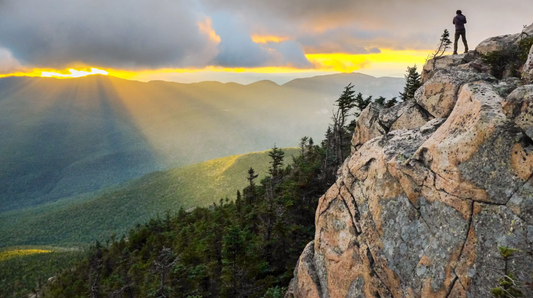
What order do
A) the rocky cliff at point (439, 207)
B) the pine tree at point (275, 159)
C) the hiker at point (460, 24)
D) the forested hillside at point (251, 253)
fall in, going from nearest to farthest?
the rocky cliff at point (439, 207) → the hiker at point (460, 24) → the forested hillside at point (251, 253) → the pine tree at point (275, 159)

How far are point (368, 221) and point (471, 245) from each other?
424cm

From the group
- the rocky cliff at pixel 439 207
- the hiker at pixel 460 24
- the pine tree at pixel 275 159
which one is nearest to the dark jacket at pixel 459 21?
the hiker at pixel 460 24

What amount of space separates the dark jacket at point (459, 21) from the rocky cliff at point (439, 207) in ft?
45.1

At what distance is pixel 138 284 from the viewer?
48.1 m

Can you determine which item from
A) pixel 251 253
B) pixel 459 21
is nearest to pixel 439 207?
pixel 459 21

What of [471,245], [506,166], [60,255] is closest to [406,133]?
[506,166]

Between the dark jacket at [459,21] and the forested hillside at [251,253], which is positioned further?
the forested hillside at [251,253]

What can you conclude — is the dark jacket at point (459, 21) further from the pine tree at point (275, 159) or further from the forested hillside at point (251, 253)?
the pine tree at point (275, 159)

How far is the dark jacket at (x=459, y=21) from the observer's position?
2589 centimetres

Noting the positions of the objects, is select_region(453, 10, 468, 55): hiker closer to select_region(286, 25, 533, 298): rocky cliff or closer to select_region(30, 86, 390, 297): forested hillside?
select_region(286, 25, 533, 298): rocky cliff

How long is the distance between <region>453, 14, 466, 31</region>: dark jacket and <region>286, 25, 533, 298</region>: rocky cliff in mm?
13758

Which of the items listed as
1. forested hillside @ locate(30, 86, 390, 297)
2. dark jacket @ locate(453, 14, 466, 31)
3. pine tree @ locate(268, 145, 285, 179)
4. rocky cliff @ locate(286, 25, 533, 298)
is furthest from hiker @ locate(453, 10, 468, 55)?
pine tree @ locate(268, 145, 285, 179)

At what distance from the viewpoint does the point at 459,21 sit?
86.0ft

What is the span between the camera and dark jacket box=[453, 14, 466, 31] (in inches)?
1019
